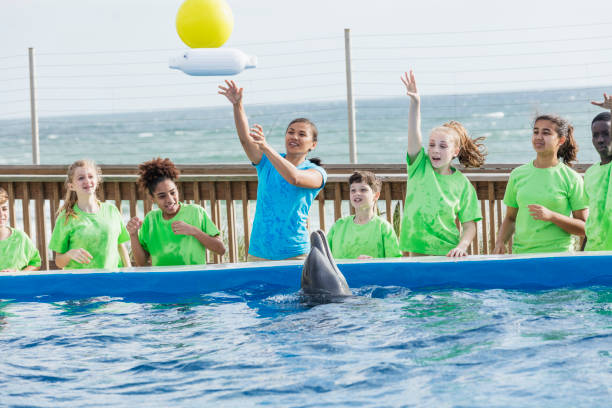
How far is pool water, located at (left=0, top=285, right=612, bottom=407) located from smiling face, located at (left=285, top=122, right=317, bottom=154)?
33.2 inches

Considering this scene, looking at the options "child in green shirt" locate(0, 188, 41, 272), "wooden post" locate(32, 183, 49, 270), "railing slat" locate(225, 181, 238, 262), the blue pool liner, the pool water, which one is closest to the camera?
the pool water

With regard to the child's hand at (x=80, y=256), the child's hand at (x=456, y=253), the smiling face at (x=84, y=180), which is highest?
the smiling face at (x=84, y=180)

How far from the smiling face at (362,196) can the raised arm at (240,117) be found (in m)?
0.69

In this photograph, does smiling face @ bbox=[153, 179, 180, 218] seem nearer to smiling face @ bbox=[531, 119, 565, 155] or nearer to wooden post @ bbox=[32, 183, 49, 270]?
wooden post @ bbox=[32, 183, 49, 270]

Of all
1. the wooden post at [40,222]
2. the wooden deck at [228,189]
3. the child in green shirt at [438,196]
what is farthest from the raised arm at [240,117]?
the wooden post at [40,222]

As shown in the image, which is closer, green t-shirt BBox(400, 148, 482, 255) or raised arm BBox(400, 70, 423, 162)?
raised arm BBox(400, 70, 423, 162)

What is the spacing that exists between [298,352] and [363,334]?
0.39m

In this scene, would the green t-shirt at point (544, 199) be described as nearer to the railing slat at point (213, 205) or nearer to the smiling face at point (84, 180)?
the railing slat at point (213, 205)

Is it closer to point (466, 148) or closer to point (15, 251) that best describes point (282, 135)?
point (15, 251)

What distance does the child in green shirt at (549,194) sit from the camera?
5133 mm

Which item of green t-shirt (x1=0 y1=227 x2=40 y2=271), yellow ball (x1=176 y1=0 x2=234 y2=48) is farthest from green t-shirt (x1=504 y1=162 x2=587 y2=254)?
green t-shirt (x1=0 y1=227 x2=40 y2=271)

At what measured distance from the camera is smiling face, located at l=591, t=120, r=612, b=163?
507 centimetres

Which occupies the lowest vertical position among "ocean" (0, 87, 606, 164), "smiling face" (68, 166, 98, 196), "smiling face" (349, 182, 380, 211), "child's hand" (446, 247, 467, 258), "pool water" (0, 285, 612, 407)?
"pool water" (0, 285, 612, 407)

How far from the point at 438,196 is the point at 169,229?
1718 mm
